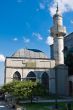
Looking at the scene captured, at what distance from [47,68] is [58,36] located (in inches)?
278

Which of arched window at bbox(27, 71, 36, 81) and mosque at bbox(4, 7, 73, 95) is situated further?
arched window at bbox(27, 71, 36, 81)

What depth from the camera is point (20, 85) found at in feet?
129

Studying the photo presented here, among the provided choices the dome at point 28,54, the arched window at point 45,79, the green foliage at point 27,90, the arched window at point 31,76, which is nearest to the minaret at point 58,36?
the arched window at point 45,79

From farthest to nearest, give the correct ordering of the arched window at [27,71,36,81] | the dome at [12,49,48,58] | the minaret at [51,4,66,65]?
the dome at [12,49,48,58], the minaret at [51,4,66,65], the arched window at [27,71,36,81]

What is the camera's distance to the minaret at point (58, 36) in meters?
63.2

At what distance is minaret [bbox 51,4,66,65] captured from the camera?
6316 centimetres

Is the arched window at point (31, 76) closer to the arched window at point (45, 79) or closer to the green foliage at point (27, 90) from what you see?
the arched window at point (45, 79)

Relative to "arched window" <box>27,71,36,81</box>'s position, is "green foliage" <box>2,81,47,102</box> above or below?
below

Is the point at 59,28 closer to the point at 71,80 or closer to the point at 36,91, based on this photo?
the point at 71,80

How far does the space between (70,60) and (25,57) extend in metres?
9.32

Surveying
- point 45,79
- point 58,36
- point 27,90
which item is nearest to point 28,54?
point 45,79

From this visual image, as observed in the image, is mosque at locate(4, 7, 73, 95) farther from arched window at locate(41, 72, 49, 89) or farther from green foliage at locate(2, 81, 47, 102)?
green foliage at locate(2, 81, 47, 102)

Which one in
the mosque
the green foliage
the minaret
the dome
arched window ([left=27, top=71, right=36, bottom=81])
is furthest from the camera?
the dome

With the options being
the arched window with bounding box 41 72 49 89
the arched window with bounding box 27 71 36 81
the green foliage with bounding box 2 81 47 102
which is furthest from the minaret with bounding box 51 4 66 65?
the green foliage with bounding box 2 81 47 102
